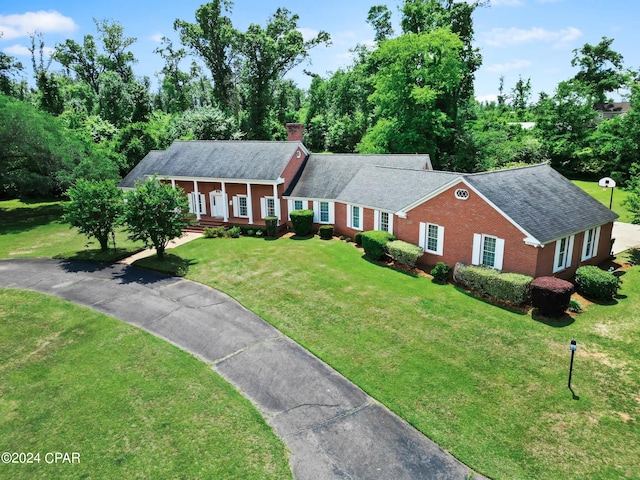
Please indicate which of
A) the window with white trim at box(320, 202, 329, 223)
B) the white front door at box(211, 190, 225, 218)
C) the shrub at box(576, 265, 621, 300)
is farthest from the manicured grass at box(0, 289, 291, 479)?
the white front door at box(211, 190, 225, 218)

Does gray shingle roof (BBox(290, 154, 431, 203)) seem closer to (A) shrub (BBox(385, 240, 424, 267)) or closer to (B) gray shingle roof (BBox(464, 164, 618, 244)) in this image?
(A) shrub (BBox(385, 240, 424, 267))

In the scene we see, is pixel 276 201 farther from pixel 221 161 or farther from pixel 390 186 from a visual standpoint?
pixel 390 186

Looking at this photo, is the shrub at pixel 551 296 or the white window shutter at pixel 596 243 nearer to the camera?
the shrub at pixel 551 296

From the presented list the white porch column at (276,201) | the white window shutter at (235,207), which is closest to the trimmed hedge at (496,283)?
the white porch column at (276,201)

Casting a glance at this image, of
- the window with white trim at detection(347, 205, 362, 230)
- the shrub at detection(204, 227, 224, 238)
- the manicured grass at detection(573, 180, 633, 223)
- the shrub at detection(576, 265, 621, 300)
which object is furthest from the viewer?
the manicured grass at detection(573, 180, 633, 223)

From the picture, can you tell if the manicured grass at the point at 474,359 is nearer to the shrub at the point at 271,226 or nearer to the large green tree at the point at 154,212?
the large green tree at the point at 154,212

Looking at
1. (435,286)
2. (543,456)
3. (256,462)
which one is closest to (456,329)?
(435,286)
